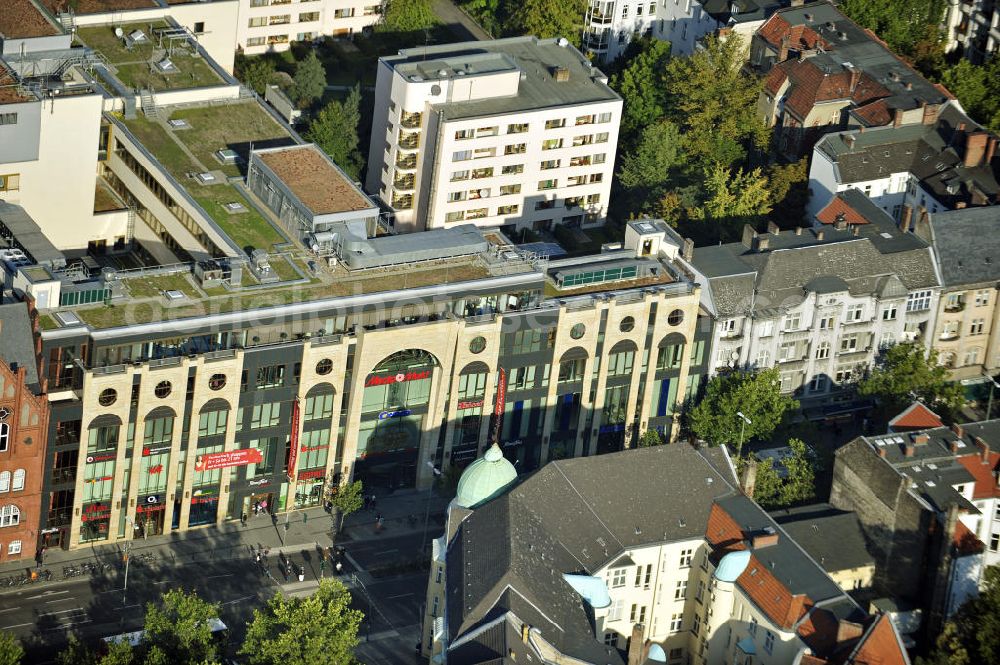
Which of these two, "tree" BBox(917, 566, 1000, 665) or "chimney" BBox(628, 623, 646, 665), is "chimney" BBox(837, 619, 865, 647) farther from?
"chimney" BBox(628, 623, 646, 665)

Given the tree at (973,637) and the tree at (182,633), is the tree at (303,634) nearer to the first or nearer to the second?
the tree at (182,633)

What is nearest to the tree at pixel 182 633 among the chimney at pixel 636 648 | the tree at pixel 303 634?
the tree at pixel 303 634

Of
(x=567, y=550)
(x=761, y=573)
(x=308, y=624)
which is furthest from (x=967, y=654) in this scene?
(x=308, y=624)

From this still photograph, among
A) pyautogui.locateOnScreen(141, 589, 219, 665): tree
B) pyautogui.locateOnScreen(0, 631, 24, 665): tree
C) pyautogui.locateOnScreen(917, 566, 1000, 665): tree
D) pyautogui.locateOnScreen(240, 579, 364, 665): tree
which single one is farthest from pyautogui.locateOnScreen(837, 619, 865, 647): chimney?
pyautogui.locateOnScreen(0, 631, 24, 665): tree

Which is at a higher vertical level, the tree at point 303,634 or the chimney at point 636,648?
the chimney at point 636,648

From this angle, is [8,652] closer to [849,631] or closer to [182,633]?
[182,633]

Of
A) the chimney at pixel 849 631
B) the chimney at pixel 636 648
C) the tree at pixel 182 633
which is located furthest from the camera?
the tree at pixel 182 633

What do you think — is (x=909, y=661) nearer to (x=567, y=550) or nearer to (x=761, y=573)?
(x=761, y=573)
